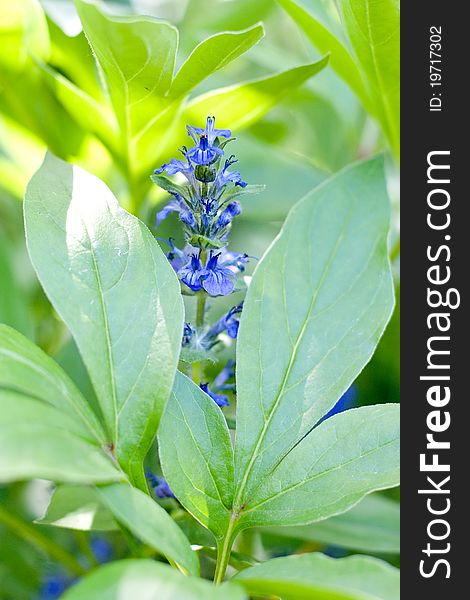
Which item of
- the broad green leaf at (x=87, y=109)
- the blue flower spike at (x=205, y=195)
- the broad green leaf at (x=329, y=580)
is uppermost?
the broad green leaf at (x=87, y=109)

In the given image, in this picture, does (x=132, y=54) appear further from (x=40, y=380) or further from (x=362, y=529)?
(x=362, y=529)

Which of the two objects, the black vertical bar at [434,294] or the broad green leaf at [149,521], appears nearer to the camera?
the broad green leaf at [149,521]

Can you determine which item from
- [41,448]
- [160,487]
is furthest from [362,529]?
[41,448]

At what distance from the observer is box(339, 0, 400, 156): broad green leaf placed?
75 centimetres

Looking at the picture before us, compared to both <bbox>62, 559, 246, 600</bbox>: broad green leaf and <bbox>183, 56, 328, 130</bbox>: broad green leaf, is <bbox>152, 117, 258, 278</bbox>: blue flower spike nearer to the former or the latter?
<bbox>183, 56, 328, 130</bbox>: broad green leaf

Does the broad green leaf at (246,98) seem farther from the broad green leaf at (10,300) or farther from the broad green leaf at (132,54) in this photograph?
the broad green leaf at (10,300)

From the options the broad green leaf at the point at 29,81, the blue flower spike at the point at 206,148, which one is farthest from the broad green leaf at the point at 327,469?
the broad green leaf at the point at 29,81

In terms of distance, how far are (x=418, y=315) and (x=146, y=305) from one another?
0.28 metres

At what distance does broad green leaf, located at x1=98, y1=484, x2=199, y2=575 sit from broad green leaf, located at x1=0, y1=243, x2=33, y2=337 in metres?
0.43

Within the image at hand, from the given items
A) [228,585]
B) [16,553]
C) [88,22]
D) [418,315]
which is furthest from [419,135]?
[16,553]

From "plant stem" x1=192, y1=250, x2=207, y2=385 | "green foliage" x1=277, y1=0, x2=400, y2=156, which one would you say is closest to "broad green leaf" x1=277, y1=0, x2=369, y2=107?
"green foliage" x1=277, y1=0, x2=400, y2=156

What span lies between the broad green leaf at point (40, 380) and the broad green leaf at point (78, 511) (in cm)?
15

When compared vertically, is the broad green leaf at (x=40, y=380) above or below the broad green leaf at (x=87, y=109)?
below

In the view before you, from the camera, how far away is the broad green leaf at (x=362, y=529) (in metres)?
0.78
